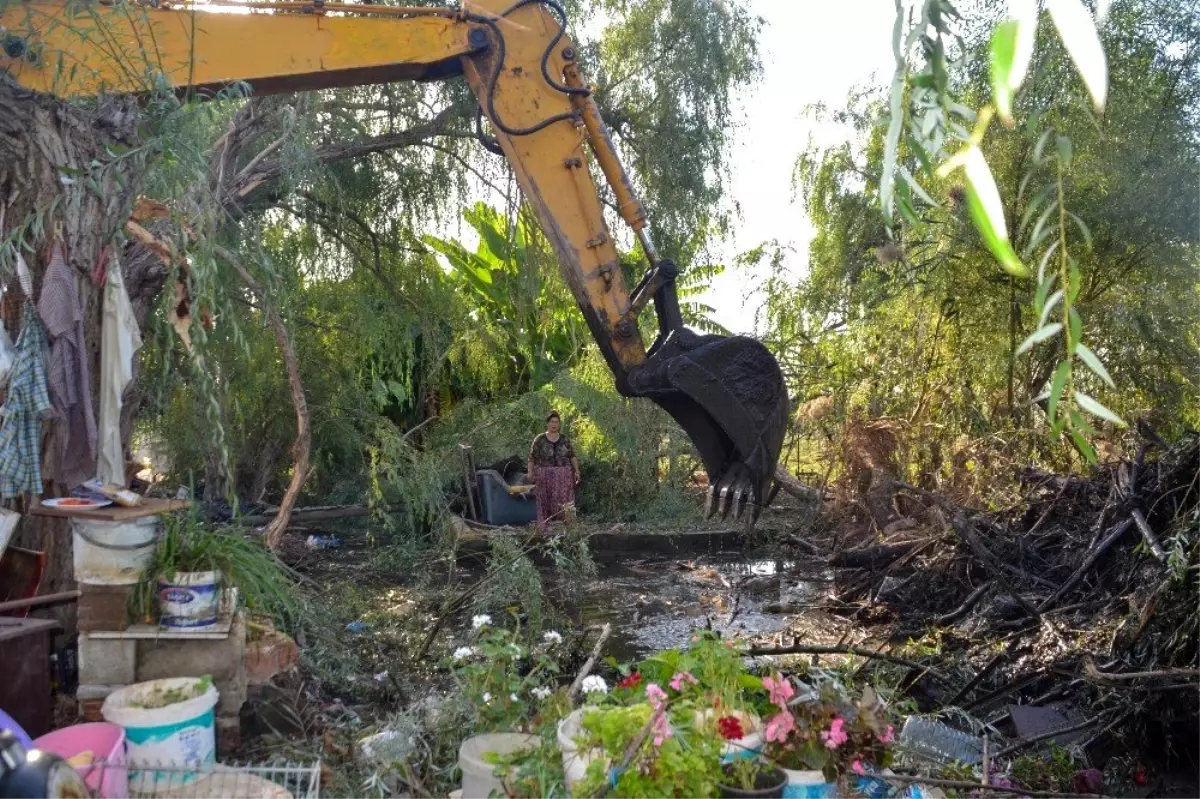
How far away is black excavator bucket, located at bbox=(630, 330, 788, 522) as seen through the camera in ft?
19.4

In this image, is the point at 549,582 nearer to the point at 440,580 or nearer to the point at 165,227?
the point at 440,580

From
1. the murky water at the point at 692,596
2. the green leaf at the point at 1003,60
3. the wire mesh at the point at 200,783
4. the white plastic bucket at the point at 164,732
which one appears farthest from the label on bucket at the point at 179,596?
the green leaf at the point at 1003,60

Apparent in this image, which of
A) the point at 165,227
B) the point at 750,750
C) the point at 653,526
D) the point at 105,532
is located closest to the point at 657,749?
the point at 750,750

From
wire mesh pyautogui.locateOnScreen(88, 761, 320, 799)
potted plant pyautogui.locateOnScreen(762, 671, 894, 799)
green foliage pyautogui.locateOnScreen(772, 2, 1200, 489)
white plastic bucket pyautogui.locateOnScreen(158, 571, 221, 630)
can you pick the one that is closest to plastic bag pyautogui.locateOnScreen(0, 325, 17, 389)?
white plastic bucket pyautogui.locateOnScreen(158, 571, 221, 630)

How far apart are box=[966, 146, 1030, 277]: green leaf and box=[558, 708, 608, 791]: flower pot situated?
2.01m

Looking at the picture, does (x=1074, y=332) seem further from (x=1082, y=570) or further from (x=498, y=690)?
(x=1082, y=570)

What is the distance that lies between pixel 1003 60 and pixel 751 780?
2134mm

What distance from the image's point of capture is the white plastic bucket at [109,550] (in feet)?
14.0

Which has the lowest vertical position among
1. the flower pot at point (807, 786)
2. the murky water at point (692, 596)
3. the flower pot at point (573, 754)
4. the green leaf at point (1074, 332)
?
the murky water at point (692, 596)

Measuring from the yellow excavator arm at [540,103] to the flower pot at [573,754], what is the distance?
330cm

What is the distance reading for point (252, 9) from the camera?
589 centimetres

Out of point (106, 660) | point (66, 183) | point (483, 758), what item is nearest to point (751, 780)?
point (483, 758)

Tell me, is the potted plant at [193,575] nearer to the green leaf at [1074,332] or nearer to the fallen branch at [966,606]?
the green leaf at [1074,332]

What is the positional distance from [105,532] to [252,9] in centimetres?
330
